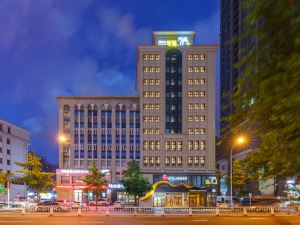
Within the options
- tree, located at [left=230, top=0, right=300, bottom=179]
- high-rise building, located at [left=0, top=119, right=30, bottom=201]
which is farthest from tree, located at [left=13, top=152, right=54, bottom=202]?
tree, located at [left=230, top=0, right=300, bottom=179]

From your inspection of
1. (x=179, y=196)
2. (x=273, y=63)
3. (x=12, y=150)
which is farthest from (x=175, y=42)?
(x=273, y=63)

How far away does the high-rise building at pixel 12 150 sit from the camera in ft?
351

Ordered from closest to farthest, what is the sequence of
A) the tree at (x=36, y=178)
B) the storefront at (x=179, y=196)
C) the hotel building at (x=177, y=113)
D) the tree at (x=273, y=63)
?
1. the tree at (x=273, y=63)
2. the tree at (x=36, y=178)
3. the storefront at (x=179, y=196)
4. the hotel building at (x=177, y=113)

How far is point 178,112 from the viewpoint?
96.9m

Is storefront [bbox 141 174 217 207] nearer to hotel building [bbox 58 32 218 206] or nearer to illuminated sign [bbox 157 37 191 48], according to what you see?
hotel building [bbox 58 32 218 206]

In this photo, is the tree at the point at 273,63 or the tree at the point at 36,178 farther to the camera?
the tree at the point at 36,178

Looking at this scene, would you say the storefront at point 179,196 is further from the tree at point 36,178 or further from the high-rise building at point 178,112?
→ the high-rise building at point 178,112

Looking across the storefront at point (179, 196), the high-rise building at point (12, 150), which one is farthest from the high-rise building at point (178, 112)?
the storefront at point (179, 196)

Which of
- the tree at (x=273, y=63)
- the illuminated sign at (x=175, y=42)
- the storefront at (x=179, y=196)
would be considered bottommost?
the storefront at (x=179, y=196)

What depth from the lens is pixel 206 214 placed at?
3966 centimetres

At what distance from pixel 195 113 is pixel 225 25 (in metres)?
103

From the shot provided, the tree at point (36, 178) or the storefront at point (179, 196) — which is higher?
the tree at point (36, 178)

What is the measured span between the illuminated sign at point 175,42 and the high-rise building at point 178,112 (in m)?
2.07

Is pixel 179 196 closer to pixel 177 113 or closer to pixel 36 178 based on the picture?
pixel 36 178
